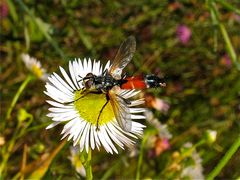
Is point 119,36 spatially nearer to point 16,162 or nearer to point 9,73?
point 9,73

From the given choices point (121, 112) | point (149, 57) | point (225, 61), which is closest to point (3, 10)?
point (149, 57)

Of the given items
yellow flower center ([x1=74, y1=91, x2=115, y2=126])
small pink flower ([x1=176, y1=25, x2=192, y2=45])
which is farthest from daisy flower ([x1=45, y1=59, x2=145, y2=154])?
small pink flower ([x1=176, y1=25, x2=192, y2=45])

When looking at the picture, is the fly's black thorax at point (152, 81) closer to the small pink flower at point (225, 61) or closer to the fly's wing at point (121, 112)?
the fly's wing at point (121, 112)

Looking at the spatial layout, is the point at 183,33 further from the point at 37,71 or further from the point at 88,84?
the point at 88,84

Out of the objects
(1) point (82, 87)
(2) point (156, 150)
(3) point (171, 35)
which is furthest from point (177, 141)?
(1) point (82, 87)

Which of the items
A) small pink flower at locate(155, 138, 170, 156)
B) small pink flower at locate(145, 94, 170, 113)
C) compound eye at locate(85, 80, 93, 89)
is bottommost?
small pink flower at locate(155, 138, 170, 156)

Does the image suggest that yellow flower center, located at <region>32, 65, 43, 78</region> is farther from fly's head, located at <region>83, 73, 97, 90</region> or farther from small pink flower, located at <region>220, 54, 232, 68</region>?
small pink flower, located at <region>220, 54, 232, 68</region>

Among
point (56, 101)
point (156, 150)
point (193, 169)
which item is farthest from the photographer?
point (156, 150)
